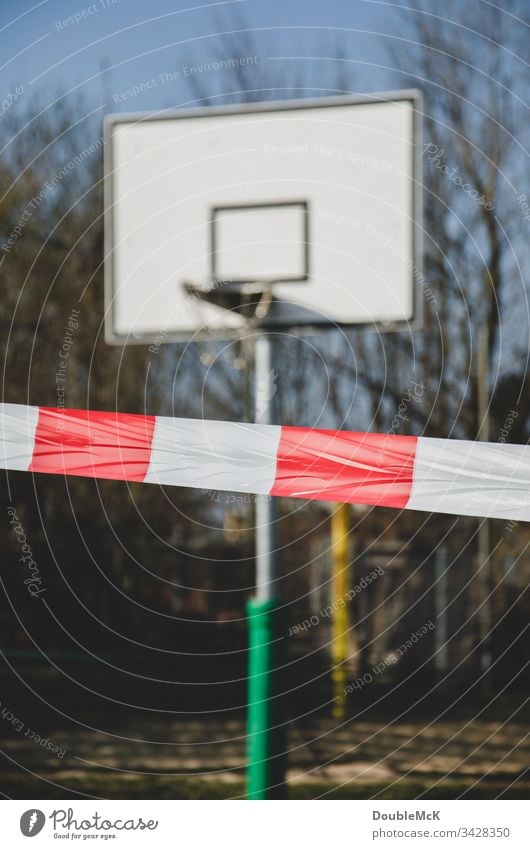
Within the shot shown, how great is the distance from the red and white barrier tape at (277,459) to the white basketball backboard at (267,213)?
110 centimetres

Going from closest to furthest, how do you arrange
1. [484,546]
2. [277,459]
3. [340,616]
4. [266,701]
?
[277,459] → [266,701] → [340,616] → [484,546]

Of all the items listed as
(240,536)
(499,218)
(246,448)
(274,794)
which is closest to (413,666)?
(240,536)

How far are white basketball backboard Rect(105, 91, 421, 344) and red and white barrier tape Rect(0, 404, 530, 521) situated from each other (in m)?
1.10

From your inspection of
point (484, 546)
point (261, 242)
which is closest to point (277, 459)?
point (261, 242)

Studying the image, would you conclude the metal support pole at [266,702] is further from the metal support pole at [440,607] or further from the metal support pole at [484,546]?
the metal support pole at [440,607]

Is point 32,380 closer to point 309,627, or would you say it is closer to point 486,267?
point 309,627

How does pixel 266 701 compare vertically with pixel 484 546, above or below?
below

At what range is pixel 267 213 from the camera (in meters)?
4.54

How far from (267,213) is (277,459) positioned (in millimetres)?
1566

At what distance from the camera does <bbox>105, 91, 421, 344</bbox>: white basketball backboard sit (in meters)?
4.25

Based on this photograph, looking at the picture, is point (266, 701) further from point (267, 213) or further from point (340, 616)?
point (340, 616)

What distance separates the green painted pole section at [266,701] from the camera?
3.95 m

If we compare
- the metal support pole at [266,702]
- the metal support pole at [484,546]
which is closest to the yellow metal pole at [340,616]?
the metal support pole at [484,546]

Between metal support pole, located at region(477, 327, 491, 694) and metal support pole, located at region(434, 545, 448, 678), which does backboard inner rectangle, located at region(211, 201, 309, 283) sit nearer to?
metal support pole, located at region(477, 327, 491, 694)
